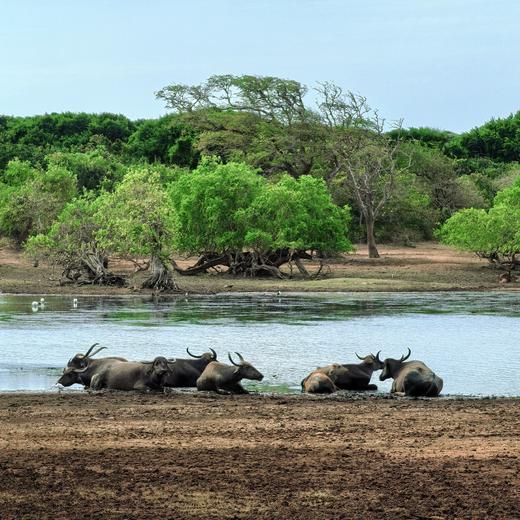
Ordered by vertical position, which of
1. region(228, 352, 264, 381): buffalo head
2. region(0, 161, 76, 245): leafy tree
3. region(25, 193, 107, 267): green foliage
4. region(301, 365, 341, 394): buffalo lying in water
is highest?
region(0, 161, 76, 245): leafy tree

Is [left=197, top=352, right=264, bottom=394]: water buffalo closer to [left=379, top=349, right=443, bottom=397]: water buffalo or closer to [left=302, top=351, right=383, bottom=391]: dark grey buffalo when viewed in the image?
[left=302, top=351, right=383, bottom=391]: dark grey buffalo

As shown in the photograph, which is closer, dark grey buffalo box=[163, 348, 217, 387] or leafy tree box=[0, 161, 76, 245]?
dark grey buffalo box=[163, 348, 217, 387]

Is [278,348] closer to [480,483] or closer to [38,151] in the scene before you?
[480,483]

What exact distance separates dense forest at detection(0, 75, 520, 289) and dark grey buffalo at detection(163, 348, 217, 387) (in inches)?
840

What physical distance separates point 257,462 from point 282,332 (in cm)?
1709

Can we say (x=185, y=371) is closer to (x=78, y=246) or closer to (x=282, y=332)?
(x=282, y=332)

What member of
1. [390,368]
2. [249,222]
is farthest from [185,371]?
[249,222]

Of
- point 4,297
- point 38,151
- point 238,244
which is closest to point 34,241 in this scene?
point 4,297

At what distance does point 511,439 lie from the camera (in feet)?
40.2

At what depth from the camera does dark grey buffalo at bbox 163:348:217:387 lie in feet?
59.6

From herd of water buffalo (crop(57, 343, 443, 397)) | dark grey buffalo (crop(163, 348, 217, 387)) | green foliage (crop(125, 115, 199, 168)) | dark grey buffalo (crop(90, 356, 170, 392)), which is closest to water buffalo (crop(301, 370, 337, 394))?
herd of water buffalo (crop(57, 343, 443, 397))

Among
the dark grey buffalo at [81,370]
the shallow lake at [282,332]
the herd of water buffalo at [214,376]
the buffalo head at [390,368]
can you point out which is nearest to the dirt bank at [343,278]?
the shallow lake at [282,332]

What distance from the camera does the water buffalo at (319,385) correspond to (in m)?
17.5

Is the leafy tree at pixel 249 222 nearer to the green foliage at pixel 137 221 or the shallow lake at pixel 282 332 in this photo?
the green foliage at pixel 137 221
